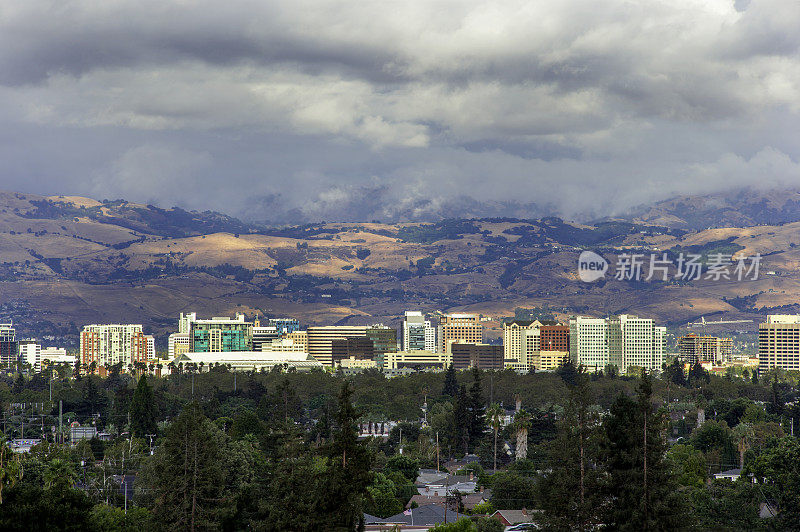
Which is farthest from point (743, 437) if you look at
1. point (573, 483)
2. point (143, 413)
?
point (143, 413)

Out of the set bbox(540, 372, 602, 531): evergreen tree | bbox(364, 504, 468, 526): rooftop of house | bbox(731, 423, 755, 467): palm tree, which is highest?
bbox(540, 372, 602, 531): evergreen tree

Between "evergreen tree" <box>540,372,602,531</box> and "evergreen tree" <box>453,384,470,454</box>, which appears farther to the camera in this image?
"evergreen tree" <box>453,384,470,454</box>

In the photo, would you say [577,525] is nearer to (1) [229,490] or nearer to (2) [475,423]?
(1) [229,490]

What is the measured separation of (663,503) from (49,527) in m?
37.6

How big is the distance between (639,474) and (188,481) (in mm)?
30952

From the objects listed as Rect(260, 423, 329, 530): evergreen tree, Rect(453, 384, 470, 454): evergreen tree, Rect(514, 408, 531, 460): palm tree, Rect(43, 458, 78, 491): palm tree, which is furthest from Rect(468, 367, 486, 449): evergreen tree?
Rect(260, 423, 329, 530): evergreen tree

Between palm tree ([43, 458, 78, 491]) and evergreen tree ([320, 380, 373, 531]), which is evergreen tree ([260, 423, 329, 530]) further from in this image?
palm tree ([43, 458, 78, 491])

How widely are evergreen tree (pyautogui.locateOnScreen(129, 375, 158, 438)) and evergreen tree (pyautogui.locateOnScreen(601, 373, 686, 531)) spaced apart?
96011 millimetres

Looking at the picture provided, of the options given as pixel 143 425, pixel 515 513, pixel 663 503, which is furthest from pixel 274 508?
pixel 143 425

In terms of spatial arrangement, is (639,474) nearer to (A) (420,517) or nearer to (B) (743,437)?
(A) (420,517)

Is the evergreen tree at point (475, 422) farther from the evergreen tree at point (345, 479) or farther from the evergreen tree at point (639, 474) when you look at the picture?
the evergreen tree at point (639, 474)

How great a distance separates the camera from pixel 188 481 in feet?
265

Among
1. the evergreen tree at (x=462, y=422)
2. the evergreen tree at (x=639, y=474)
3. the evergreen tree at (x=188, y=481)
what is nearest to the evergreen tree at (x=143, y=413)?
the evergreen tree at (x=462, y=422)

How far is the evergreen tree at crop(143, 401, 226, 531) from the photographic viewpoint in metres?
79.8
